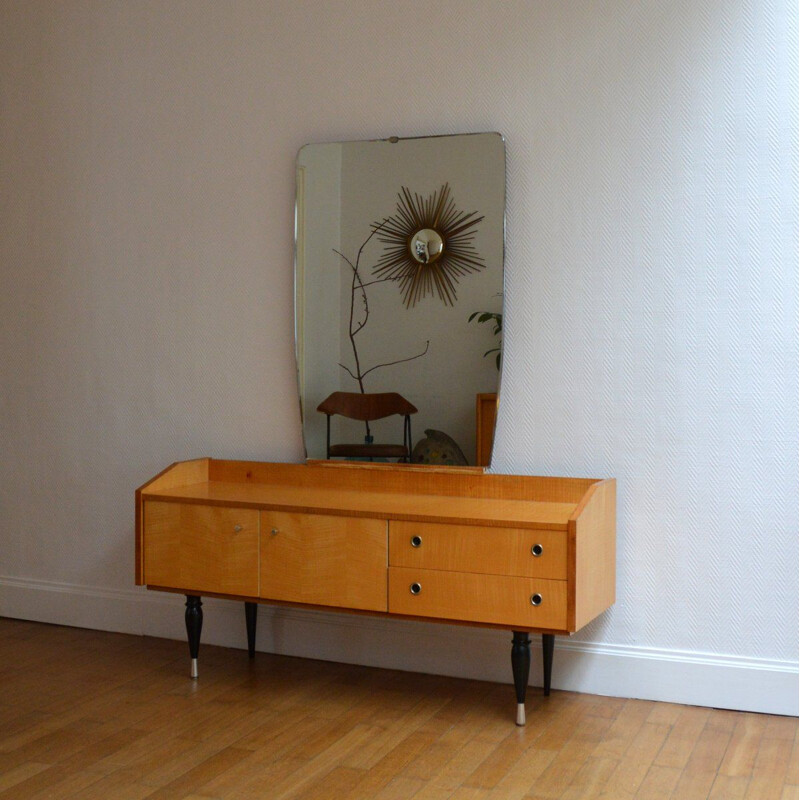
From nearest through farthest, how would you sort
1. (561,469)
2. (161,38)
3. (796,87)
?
(796,87) → (561,469) → (161,38)

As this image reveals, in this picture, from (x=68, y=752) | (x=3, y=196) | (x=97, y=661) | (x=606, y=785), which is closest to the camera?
(x=606, y=785)

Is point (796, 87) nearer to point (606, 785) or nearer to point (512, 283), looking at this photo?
point (512, 283)

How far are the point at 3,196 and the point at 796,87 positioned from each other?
120 inches

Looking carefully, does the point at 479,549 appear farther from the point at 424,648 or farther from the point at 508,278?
the point at 508,278

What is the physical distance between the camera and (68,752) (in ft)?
8.52

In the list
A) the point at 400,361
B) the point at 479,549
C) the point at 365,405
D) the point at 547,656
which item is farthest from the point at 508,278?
the point at 547,656

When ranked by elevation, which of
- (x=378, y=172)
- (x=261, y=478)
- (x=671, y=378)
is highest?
(x=378, y=172)

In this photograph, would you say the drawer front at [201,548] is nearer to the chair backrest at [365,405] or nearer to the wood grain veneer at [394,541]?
the wood grain veneer at [394,541]

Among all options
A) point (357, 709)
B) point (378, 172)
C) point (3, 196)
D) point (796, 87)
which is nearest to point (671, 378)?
point (796, 87)

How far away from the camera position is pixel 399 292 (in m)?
3.29

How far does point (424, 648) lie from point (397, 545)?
664 mm

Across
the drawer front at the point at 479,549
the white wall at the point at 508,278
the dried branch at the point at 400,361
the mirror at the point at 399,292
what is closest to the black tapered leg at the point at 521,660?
the drawer front at the point at 479,549

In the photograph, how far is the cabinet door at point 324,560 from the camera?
9.36 feet

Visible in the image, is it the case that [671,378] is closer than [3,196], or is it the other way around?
[671,378]
